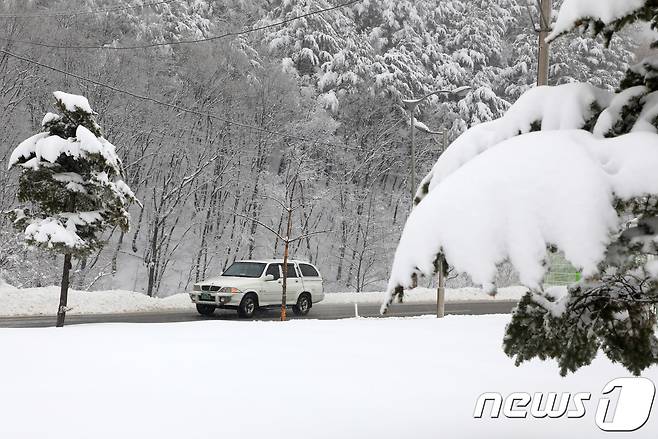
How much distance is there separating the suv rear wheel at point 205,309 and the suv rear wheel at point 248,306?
3.24ft

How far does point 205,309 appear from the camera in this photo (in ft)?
70.5

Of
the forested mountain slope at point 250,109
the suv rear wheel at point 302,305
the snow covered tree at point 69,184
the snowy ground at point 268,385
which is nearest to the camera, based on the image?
the snowy ground at point 268,385

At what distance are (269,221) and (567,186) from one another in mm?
34626

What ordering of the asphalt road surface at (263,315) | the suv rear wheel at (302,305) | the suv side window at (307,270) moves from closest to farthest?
the asphalt road surface at (263,315) < the suv rear wheel at (302,305) < the suv side window at (307,270)

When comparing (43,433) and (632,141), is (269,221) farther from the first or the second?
(632,141)

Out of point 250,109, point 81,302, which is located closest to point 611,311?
point 81,302

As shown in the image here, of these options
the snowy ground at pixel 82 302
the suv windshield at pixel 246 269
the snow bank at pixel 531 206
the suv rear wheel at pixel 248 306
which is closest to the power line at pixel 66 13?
the snowy ground at pixel 82 302

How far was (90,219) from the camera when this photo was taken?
1688 centimetres

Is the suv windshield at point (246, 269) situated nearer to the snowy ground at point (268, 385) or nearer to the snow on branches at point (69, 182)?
the snow on branches at point (69, 182)

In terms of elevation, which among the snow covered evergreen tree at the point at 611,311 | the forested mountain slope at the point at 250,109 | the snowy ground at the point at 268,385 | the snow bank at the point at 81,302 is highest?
the forested mountain slope at the point at 250,109

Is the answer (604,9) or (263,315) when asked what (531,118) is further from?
(263,315)

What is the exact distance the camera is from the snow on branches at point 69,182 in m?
16.2

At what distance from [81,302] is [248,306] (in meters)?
7.12

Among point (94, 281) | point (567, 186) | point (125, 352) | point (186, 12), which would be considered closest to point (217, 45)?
point (186, 12)
